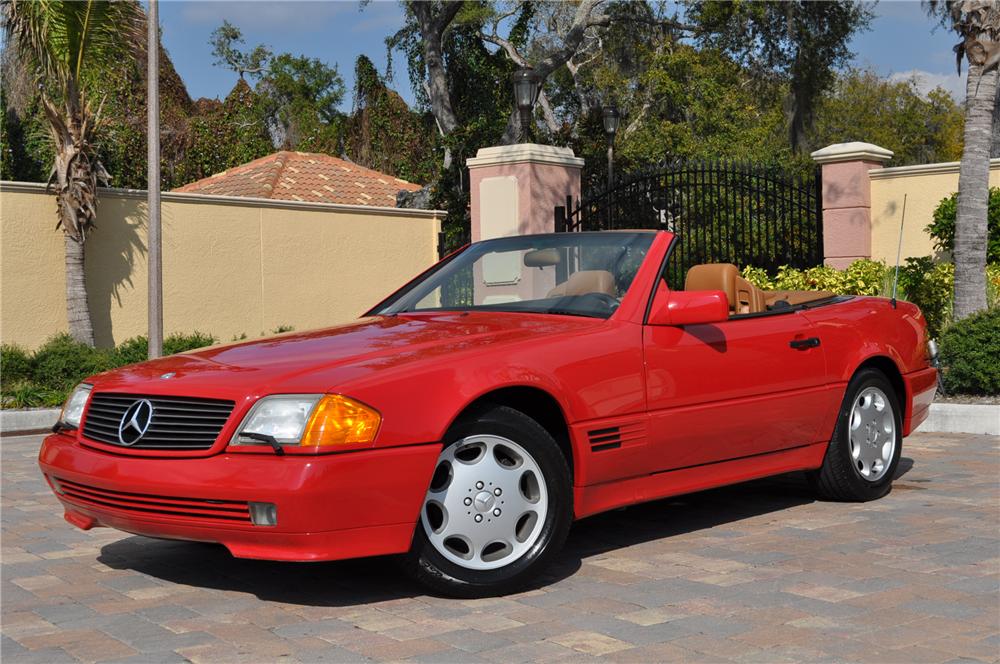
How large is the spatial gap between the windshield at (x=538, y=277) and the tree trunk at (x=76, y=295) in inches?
443

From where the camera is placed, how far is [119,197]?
1736 centimetres

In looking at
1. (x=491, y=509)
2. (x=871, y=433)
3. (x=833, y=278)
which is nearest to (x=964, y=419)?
(x=871, y=433)

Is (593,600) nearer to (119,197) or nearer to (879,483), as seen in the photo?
(879,483)

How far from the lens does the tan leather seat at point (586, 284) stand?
5.86 meters

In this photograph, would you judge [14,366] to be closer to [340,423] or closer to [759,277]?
[759,277]

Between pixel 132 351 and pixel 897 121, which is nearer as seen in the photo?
pixel 132 351

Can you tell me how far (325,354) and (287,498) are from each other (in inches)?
31.7

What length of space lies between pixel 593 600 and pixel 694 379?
1381mm

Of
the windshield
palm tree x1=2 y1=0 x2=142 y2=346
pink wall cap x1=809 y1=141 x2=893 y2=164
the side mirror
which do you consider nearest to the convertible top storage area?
the windshield

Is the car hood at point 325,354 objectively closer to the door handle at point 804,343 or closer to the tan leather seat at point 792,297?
the door handle at point 804,343

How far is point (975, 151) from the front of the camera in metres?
12.5

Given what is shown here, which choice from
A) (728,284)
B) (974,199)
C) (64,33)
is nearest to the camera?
(728,284)

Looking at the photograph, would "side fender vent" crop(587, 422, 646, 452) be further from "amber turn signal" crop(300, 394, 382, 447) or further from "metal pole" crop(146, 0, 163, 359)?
"metal pole" crop(146, 0, 163, 359)

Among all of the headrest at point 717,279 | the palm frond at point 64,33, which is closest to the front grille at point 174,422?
the headrest at point 717,279
